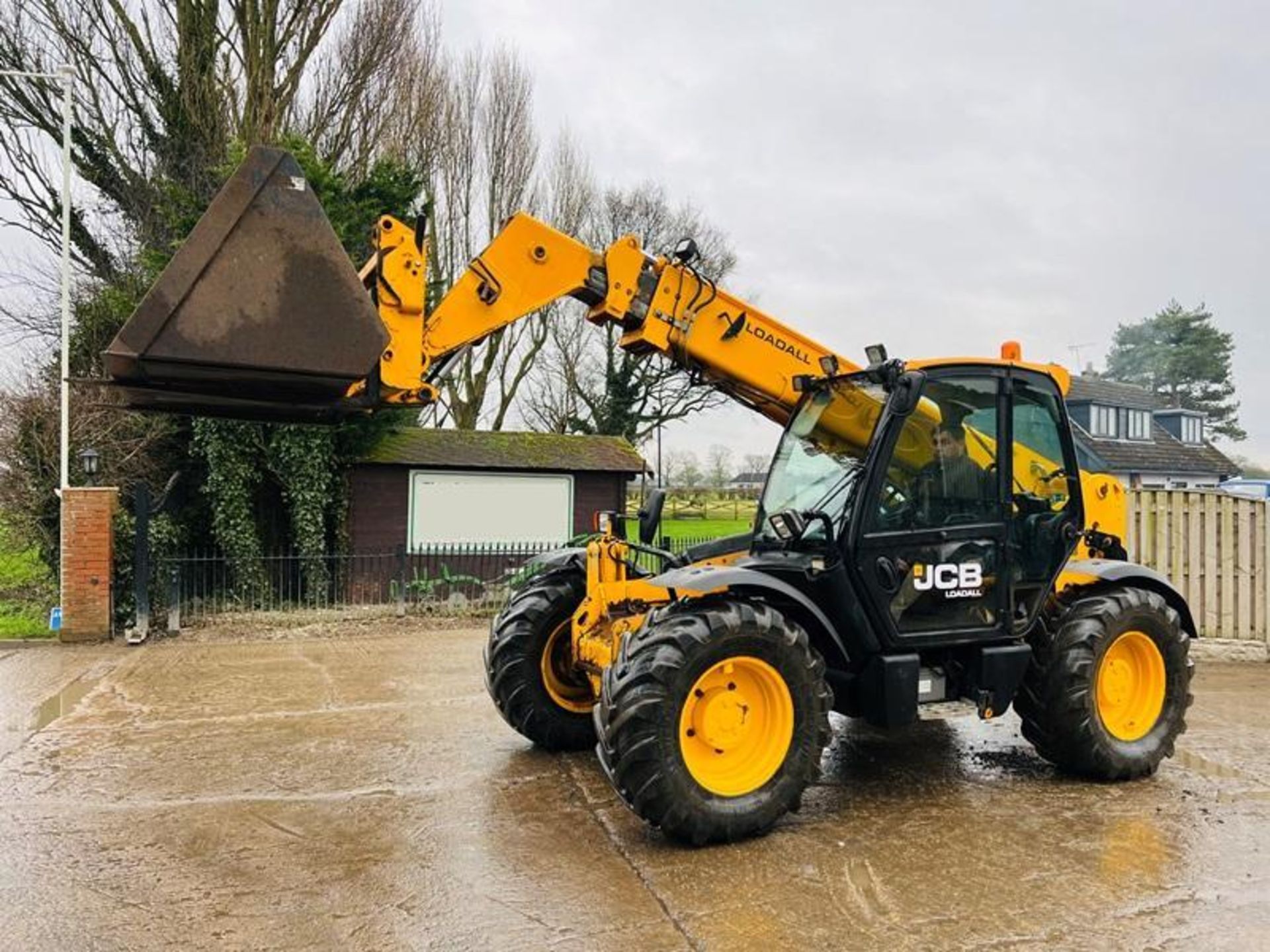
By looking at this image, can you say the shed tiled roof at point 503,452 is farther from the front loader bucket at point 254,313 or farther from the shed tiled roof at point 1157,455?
the shed tiled roof at point 1157,455

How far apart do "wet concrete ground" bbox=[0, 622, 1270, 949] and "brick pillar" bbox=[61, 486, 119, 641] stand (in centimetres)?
368

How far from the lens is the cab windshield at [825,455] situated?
16.2 feet

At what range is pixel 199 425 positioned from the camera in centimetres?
1262

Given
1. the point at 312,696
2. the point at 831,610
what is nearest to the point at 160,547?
the point at 312,696

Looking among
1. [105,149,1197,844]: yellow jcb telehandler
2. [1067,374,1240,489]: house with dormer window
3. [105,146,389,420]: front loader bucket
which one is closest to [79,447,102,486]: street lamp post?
[105,149,1197,844]: yellow jcb telehandler

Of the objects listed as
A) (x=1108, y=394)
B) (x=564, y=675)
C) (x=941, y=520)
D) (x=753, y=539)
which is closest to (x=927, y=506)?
(x=941, y=520)

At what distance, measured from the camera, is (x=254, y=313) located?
4.08 meters

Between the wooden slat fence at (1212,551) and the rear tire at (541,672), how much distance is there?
6.97m

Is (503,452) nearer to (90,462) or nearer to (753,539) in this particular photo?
(90,462)

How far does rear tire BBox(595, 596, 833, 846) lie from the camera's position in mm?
4074

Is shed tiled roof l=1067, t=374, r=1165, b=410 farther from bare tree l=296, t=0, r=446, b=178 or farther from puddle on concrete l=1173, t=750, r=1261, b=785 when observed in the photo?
puddle on concrete l=1173, t=750, r=1261, b=785

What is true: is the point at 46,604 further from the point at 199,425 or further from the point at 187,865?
the point at 187,865

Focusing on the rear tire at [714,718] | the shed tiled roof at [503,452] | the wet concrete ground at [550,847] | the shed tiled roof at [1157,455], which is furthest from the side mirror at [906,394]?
the shed tiled roof at [1157,455]

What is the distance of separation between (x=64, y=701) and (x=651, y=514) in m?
5.16
